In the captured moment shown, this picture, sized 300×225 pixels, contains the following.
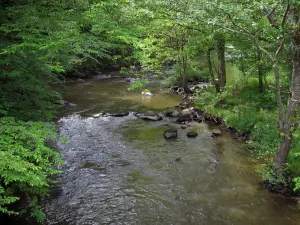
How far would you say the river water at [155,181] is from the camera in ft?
27.9

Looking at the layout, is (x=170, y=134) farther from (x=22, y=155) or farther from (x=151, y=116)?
(x=22, y=155)

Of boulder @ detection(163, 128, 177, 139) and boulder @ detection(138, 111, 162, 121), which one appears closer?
boulder @ detection(163, 128, 177, 139)

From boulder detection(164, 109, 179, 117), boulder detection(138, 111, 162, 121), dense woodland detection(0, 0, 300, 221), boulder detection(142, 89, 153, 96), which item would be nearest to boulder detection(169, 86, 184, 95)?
boulder detection(142, 89, 153, 96)

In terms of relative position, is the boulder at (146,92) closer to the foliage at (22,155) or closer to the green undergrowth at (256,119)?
the green undergrowth at (256,119)

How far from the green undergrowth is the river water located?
0.87 metres

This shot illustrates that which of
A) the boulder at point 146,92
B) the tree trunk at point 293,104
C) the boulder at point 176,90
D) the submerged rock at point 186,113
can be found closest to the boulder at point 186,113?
the submerged rock at point 186,113

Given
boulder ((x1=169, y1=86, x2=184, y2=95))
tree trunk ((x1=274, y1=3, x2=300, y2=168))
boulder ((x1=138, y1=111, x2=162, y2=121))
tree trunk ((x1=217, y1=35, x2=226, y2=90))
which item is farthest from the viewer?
boulder ((x1=169, y1=86, x2=184, y2=95))

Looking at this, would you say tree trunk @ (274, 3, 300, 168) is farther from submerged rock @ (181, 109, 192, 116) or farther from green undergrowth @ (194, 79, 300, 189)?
submerged rock @ (181, 109, 192, 116)

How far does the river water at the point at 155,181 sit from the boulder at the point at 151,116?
2.37ft

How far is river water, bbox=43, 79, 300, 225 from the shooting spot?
850 centimetres

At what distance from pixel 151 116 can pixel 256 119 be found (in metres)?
7.17

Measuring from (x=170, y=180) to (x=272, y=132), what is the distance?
15.9 feet

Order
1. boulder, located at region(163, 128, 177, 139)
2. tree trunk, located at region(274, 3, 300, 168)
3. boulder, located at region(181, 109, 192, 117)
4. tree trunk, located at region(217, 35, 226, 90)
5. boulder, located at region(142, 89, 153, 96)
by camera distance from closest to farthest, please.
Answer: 1. tree trunk, located at region(274, 3, 300, 168)
2. boulder, located at region(163, 128, 177, 139)
3. tree trunk, located at region(217, 35, 226, 90)
4. boulder, located at region(181, 109, 192, 117)
5. boulder, located at region(142, 89, 153, 96)

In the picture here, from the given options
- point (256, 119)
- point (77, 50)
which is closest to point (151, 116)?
point (256, 119)
